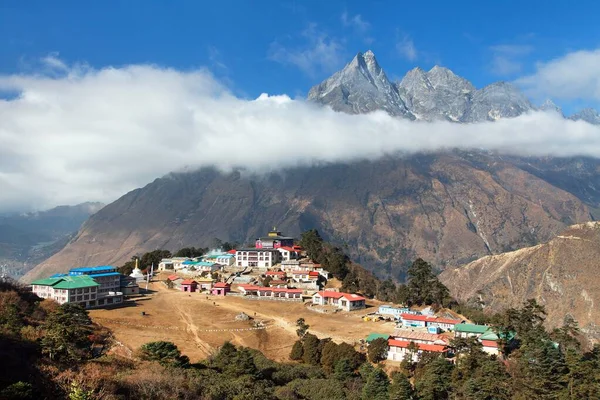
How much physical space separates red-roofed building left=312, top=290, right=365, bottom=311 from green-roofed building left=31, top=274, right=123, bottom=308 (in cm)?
3627

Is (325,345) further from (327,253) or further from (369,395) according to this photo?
(327,253)

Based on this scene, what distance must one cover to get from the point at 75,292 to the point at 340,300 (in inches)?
1798

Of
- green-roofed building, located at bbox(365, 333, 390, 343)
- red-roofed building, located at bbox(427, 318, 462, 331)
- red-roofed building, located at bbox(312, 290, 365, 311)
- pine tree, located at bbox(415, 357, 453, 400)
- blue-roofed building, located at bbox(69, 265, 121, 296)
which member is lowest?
pine tree, located at bbox(415, 357, 453, 400)

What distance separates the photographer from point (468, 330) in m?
76.9

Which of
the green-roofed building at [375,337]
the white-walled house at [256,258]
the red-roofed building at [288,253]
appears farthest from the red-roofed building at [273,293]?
the red-roofed building at [288,253]

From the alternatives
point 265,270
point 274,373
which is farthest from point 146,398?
point 265,270

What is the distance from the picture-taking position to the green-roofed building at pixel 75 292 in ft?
281

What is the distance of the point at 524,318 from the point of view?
2965 inches

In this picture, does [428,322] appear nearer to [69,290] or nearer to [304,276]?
[304,276]

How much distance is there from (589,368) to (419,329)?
26.2 meters

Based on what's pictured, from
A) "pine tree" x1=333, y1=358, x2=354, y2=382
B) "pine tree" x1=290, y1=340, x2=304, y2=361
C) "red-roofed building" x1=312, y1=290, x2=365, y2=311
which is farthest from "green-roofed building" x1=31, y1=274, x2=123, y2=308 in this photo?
"pine tree" x1=333, y1=358, x2=354, y2=382

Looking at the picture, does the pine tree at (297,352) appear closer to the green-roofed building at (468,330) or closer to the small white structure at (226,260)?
the green-roofed building at (468,330)

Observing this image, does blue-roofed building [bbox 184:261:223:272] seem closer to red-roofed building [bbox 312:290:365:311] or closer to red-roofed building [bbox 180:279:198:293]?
red-roofed building [bbox 180:279:198:293]

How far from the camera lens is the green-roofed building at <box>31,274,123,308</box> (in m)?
85.7
